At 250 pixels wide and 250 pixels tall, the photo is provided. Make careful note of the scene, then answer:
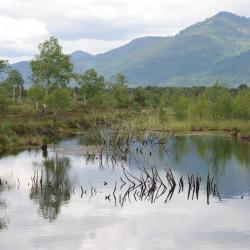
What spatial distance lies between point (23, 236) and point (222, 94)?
10338 centimetres

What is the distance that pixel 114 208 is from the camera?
45125mm

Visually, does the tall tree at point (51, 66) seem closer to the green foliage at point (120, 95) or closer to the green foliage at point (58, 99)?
the green foliage at point (58, 99)

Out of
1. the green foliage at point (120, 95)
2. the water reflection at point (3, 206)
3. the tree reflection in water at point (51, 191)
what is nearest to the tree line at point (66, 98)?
the green foliage at point (120, 95)

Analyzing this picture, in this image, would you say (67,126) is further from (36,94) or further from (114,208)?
(114,208)

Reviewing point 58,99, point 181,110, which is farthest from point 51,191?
point 181,110

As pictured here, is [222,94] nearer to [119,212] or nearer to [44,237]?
[119,212]

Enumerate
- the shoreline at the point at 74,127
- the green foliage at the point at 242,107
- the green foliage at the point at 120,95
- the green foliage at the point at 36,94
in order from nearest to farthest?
1. the shoreline at the point at 74,127
2. the green foliage at the point at 242,107
3. the green foliage at the point at 36,94
4. the green foliage at the point at 120,95

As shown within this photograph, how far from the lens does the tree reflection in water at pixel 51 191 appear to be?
4466cm

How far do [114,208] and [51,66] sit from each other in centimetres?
8855

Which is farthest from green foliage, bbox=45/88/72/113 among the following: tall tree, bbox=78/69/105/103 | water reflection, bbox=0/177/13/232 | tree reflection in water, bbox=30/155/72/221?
water reflection, bbox=0/177/13/232

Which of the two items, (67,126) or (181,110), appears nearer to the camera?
(67,126)

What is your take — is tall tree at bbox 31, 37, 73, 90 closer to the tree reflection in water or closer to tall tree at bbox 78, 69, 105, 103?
tall tree at bbox 78, 69, 105, 103

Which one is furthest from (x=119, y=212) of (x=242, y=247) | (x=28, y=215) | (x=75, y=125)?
(x=75, y=125)

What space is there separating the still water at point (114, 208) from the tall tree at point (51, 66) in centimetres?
6051
